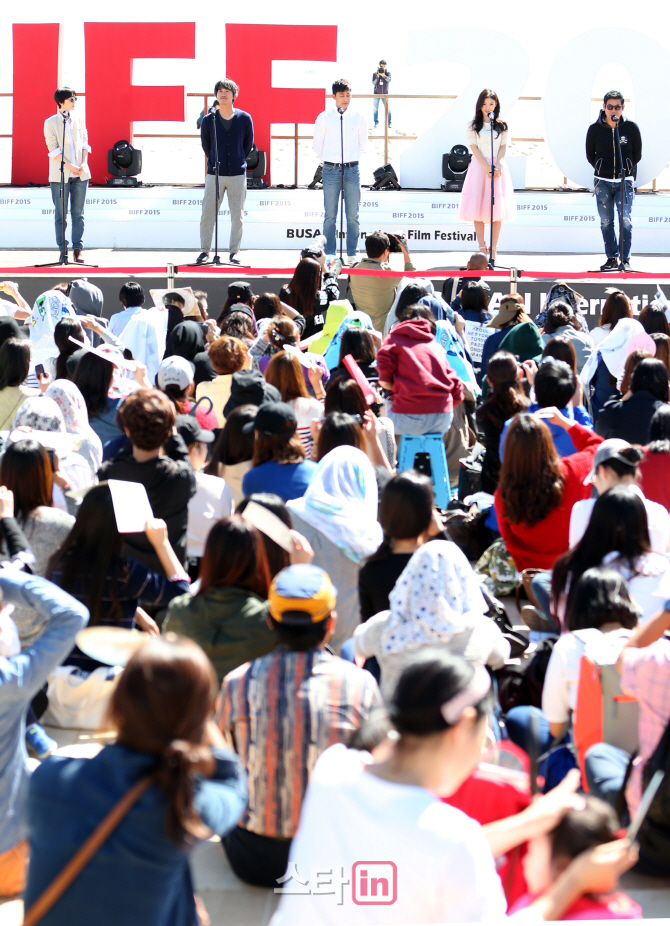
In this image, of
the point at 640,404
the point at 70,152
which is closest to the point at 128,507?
the point at 640,404

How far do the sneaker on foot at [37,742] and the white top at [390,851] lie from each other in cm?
189

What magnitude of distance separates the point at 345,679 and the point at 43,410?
2284 millimetres

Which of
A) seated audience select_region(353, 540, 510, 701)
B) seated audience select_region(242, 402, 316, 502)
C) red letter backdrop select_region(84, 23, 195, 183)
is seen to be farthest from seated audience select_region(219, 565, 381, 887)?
red letter backdrop select_region(84, 23, 195, 183)

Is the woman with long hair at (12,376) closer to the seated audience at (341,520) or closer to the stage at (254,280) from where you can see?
the seated audience at (341,520)

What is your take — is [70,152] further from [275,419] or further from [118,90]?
[275,419]

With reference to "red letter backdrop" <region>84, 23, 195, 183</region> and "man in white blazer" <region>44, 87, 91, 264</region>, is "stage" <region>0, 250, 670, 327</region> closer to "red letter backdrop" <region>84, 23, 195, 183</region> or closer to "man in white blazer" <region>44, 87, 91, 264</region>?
"man in white blazer" <region>44, 87, 91, 264</region>

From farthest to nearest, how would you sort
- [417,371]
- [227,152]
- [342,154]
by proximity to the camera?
[342,154], [227,152], [417,371]

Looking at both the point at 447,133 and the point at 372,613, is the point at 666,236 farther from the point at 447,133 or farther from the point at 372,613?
the point at 372,613

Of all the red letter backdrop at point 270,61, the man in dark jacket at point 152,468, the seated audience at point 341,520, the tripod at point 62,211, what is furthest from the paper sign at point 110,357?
the red letter backdrop at point 270,61

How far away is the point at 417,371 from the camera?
5852 millimetres

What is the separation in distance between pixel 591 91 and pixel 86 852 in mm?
14524

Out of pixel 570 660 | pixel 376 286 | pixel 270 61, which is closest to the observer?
pixel 570 660

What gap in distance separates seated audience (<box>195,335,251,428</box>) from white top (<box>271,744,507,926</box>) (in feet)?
12.7

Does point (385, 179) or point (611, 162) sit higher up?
point (385, 179)
